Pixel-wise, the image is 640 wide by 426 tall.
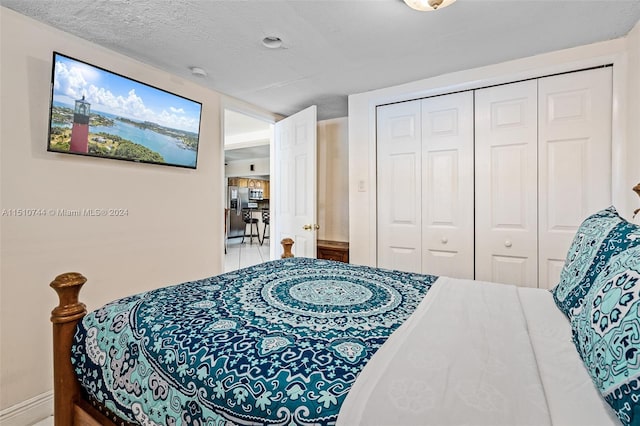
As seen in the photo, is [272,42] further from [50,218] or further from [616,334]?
[616,334]

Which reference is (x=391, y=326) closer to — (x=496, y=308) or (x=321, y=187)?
(x=496, y=308)

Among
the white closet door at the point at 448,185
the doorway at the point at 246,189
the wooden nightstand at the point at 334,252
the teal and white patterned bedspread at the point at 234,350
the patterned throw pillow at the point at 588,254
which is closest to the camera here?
the teal and white patterned bedspread at the point at 234,350

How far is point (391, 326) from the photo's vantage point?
1.05 m

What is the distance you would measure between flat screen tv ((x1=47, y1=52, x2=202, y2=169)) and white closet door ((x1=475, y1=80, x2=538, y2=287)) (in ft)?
8.14

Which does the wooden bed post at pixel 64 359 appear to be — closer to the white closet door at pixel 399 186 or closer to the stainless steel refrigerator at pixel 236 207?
the white closet door at pixel 399 186

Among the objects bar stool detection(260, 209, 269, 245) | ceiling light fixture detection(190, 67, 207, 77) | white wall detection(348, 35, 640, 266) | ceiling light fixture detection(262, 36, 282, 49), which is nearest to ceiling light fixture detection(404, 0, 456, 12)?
ceiling light fixture detection(262, 36, 282, 49)

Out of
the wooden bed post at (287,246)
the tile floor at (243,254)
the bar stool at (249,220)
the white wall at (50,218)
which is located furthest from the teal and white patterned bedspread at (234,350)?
the bar stool at (249,220)

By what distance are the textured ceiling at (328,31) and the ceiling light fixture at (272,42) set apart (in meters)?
0.04

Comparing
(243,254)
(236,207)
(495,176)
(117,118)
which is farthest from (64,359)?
(236,207)

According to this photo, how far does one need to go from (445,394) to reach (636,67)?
249 cm

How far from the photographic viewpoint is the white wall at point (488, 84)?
201 centimetres

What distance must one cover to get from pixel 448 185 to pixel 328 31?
64.1 inches

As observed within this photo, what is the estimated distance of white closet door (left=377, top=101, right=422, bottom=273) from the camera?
9.34ft

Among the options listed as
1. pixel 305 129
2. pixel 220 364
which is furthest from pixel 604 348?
pixel 305 129
